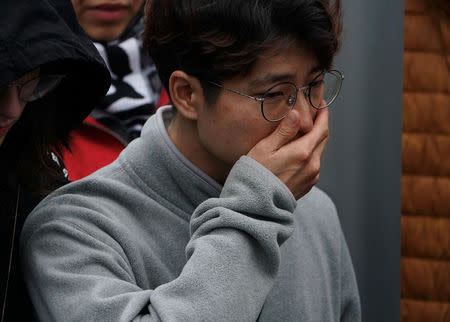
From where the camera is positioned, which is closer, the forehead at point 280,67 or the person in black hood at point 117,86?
the forehead at point 280,67

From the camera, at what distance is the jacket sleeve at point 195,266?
77.1 inches

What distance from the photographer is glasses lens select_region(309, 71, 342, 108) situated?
2.29 meters

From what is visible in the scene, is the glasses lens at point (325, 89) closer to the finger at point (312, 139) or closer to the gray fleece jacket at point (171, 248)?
the finger at point (312, 139)

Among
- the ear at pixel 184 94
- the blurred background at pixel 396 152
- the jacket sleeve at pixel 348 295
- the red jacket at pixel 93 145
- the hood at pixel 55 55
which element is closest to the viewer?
the hood at pixel 55 55

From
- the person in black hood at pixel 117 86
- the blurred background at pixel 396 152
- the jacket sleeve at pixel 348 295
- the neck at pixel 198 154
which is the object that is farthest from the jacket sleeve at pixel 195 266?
the person in black hood at pixel 117 86

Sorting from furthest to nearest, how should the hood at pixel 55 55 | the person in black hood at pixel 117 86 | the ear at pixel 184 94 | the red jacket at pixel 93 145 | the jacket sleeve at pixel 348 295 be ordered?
1. the person in black hood at pixel 117 86
2. the red jacket at pixel 93 145
3. the jacket sleeve at pixel 348 295
4. the ear at pixel 184 94
5. the hood at pixel 55 55

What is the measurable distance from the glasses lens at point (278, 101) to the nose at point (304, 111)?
14 mm

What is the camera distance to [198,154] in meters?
2.39

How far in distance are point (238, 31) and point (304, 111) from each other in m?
0.27

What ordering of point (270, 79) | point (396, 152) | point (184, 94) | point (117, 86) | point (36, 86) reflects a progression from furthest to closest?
1. point (117, 86)
2. point (396, 152)
3. point (184, 94)
4. point (270, 79)
5. point (36, 86)

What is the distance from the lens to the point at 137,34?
141 inches

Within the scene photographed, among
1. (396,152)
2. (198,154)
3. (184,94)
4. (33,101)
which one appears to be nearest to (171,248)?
(198,154)

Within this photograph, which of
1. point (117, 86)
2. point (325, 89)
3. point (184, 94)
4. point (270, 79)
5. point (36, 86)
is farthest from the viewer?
point (117, 86)

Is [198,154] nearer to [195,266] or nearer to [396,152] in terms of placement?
[195,266]
